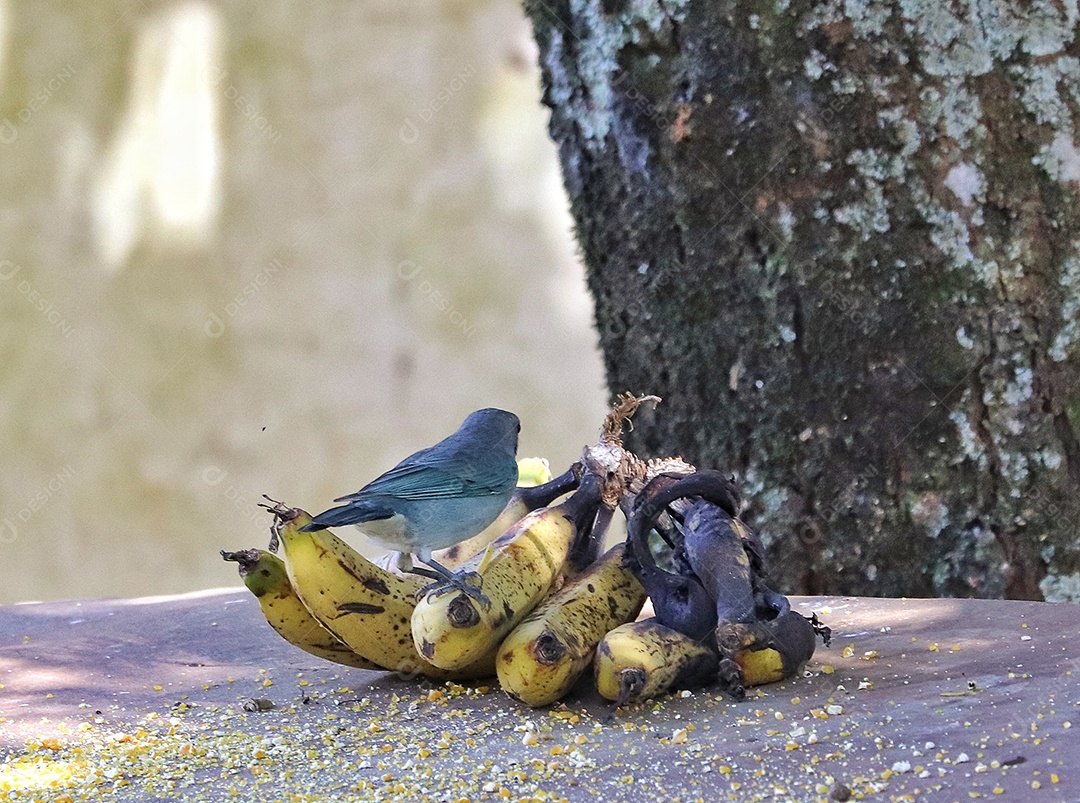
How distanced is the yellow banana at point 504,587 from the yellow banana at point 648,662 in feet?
0.75

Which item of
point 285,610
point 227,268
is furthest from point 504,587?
point 227,268

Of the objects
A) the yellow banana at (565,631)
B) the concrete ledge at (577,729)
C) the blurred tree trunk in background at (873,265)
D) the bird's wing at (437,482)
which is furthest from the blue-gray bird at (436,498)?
the blurred tree trunk in background at (873,265)

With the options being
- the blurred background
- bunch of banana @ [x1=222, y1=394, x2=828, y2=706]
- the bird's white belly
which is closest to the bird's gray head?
bunch of banana @ [x1=222, y1=394, x2=828, y2=706]

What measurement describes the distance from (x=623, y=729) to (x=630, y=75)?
226cm

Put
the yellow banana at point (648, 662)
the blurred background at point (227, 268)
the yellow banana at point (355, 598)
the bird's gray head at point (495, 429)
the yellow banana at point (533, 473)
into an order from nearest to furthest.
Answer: the yellow banana at point (648, 662), the yellow banana at point (355, 598), the bird's gray head at point (495, 429), the yellow banana at point (533, 473), the blurred background at point (227, 268)

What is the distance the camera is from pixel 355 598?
99.4 inches

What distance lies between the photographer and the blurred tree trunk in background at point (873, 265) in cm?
345

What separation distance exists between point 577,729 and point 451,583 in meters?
0.41

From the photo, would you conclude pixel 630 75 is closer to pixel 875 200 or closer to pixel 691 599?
pixel 875 200

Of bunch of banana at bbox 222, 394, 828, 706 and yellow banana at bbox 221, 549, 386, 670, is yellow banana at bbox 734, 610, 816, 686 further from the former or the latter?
yellow banana at bbox 221, 549, 386, 670

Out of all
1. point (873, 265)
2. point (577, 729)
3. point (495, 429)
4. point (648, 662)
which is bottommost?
point (577, 729)

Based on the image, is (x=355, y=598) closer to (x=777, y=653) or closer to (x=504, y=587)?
(x=504, y=587)

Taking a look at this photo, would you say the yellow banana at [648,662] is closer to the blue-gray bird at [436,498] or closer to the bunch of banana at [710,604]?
the bunch of banana at [710,604]

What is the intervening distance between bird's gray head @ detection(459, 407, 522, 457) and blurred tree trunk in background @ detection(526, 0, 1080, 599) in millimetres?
998
